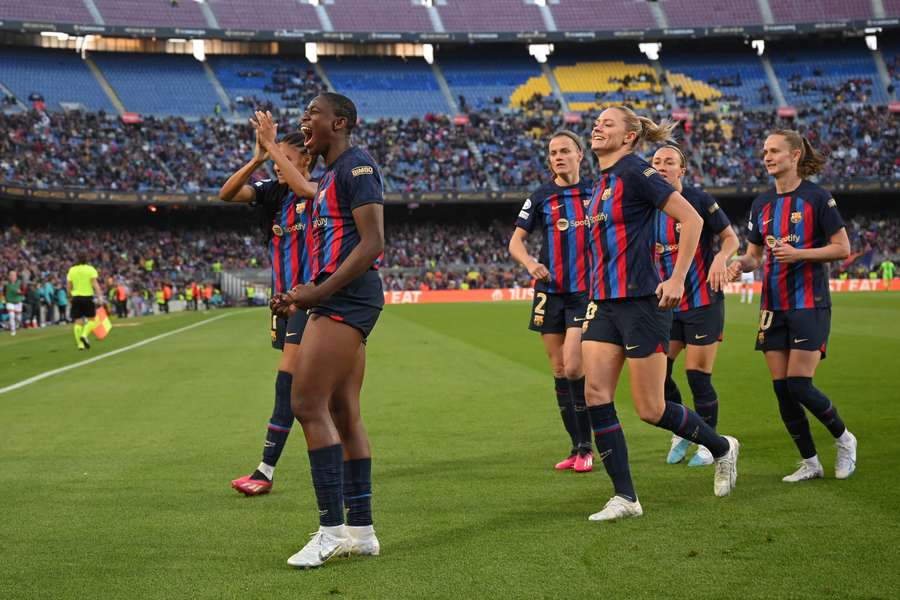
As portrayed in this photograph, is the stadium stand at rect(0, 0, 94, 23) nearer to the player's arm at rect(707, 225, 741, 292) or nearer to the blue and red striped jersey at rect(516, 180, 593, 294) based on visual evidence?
the blue and red striped jersey at rect(516, 180, 593, 294)

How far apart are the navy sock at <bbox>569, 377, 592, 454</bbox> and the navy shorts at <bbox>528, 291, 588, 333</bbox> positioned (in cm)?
46

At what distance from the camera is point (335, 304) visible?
4895 millimetres

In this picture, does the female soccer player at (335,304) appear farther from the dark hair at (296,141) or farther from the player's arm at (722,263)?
the player's arm at (722,263)

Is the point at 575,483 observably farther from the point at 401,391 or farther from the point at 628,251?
the point at 401,391

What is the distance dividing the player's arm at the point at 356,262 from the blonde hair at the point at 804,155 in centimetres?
354

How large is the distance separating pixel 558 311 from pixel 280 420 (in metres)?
2.30

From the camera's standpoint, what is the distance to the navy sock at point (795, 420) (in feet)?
22.1

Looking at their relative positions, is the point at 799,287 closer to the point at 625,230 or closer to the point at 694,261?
the point at 694,261

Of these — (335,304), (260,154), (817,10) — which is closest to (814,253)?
(335,304)

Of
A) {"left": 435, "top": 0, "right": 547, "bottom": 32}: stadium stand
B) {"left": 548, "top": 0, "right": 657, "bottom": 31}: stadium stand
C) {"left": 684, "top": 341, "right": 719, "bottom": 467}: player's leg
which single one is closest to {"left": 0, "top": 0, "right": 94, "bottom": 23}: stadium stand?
{"left": 435, "top": 0, "right": 547, "bottom": 32}: stadium stand

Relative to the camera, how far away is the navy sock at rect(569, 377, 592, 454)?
7.32 metres

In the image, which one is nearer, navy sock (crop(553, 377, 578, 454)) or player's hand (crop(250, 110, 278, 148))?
player's hand (crop(250, 110, 278, 148))

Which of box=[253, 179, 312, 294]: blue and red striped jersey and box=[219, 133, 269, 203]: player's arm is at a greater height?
box=[219, 133, 269, 203]: player's arm

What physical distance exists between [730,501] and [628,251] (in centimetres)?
172
